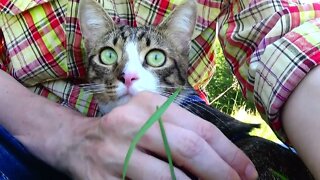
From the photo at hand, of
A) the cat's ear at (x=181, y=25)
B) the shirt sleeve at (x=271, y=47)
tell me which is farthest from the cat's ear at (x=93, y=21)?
the shirt sleeve at (x=271, y=47)

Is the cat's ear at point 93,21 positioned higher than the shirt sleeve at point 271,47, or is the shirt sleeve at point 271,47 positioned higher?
the shirt sleeve at point 271,47

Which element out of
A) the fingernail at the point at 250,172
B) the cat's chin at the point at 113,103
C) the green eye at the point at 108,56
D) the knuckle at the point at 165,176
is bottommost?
the cat's chin at the point at 113,103

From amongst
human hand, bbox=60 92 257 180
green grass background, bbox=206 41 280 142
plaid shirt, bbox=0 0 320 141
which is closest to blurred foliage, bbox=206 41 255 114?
green grass background, bbox=206 41 280 142

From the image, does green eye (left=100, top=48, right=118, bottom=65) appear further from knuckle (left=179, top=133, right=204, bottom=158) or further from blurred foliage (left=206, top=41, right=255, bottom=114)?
blurred foliage (left=206, top=41, right=255, bottom=114)

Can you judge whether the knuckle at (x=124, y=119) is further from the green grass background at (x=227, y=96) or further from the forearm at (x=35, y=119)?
the green grass background at (x=227, y=96)

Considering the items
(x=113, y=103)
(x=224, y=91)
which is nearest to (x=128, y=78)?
(x=113, y=103)

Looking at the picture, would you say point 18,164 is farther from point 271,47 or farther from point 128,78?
point 271,47
